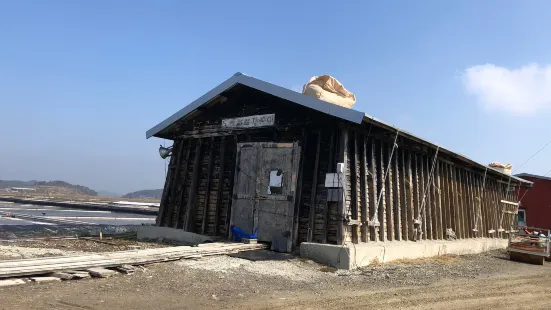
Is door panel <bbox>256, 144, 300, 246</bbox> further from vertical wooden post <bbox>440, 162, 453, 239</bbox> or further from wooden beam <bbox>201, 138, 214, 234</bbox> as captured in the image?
vertical wooden post <bbox>440, 162, 453, 239</bbox>

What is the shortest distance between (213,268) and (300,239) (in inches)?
119

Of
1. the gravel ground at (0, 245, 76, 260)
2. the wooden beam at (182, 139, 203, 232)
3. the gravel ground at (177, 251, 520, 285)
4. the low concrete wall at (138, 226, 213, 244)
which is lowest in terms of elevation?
the gravel ground at (0, 245, 76, 260)

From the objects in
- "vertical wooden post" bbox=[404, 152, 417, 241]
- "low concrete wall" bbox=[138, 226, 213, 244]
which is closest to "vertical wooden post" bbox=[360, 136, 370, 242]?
"vertical wooden post" bbox=[404, 152, 417, 241]

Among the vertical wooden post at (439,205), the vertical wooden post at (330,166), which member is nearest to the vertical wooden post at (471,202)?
the vertical wooden post at (439,205)

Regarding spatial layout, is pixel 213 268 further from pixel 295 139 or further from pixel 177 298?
pixel 295 139

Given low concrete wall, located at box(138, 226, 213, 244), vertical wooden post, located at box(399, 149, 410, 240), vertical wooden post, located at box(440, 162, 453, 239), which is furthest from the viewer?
vertical wooden post, located at box(440, 162, 453, 239)

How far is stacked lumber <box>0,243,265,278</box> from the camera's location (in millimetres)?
6777

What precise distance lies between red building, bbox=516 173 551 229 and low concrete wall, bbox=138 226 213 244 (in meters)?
24.2

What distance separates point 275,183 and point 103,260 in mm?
5166

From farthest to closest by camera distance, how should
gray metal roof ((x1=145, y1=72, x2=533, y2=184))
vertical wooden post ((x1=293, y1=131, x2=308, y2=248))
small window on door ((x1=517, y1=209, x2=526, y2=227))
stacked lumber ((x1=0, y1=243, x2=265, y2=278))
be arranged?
small window on door ((x1=517, y1=209, x2=526, y2=227)), vertical wooden post ((x1=293, y1=131, x2=308, y2=248)), gray metal roof ((x1=145, y1=72, x2=533, y2=184)), stacked lumber ((x1=0, y1=243, x2=265, y2=278))

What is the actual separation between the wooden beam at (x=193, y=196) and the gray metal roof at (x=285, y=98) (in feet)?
4.30

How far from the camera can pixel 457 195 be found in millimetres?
16422

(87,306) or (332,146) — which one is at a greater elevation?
(332,146)

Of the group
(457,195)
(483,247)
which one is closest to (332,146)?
(457,195)
